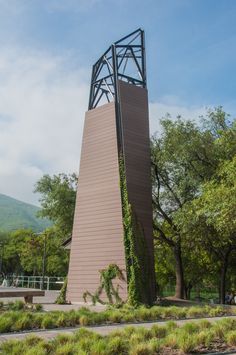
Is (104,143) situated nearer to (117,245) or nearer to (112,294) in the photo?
(117,245)

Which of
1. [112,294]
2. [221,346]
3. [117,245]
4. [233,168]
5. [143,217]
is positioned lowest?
[221,346]

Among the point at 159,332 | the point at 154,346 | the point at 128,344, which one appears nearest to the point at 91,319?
the point at 159,332

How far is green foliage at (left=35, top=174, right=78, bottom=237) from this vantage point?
2880 cm

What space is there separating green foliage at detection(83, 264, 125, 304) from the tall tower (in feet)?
0.71

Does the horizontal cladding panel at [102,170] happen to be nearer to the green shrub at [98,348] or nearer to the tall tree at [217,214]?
the tall tree at [217,214]

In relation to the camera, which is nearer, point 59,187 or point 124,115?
point 124,115

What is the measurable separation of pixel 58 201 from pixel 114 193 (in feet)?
37.3

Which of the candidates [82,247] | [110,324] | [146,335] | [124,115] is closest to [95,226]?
[82,247]

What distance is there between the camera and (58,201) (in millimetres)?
28828

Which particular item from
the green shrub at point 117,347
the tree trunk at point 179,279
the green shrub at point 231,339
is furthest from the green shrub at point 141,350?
the tree trunk at point 179,279

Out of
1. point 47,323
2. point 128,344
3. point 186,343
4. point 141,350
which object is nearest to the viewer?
point 141,350

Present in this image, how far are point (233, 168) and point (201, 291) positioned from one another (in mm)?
29647

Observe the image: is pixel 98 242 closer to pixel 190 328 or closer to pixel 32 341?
A: pixel 190 328

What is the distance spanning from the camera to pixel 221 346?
7527 mm
